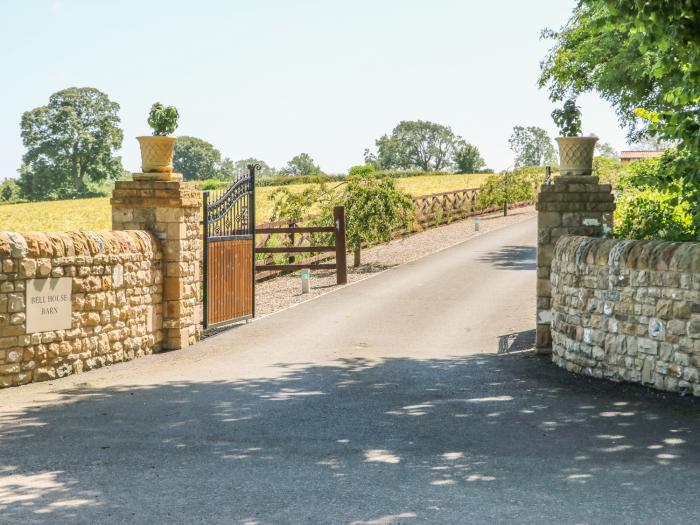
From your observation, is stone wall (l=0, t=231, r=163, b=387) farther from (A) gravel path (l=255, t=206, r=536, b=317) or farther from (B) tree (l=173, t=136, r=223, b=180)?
(B) tree (l=173, t=136, r=223, b=180)

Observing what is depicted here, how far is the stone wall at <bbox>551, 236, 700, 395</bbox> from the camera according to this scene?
9453 millimetres

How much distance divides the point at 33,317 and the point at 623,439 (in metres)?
6.82

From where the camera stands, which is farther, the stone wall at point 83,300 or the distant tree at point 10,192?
the distant tree at point 10,192

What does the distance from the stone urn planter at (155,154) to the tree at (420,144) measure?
112122 millimetres

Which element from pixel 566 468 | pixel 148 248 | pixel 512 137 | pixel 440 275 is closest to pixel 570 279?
pixel 566 468

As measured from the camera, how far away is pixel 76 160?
7912cm

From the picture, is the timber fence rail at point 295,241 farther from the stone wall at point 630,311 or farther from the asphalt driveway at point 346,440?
Answer: the stone wall at point 630,311

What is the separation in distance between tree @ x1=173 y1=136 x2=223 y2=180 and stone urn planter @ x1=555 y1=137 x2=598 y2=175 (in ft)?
353

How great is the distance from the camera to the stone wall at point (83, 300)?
1023 cm

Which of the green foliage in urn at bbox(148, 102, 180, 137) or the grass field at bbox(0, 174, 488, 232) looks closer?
the green foliage in urn at bbox(148, 102, 180, 137)

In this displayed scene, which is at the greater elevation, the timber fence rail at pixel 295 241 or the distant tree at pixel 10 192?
the distant tree at pixel 10 192

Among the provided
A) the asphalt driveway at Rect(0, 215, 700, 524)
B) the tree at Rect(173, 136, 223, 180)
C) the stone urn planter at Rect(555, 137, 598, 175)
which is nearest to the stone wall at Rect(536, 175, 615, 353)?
the stone urn planter at Rect(555, 137, 598, 175)

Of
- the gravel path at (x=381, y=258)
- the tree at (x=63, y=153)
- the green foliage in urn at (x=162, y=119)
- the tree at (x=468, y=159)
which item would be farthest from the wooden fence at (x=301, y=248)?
the tree at (x=468, y=159)

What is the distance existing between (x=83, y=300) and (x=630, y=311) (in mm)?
6762
